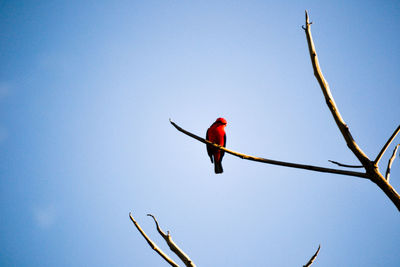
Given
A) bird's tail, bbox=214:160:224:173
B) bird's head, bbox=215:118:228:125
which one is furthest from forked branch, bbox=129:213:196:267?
bird's tail, bbox=214:160:224:173

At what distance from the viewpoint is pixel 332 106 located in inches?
55.2

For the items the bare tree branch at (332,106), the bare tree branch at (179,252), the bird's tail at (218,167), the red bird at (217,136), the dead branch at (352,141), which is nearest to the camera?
the dead branch at (352,141)

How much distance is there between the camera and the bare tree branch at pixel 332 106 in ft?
4.40

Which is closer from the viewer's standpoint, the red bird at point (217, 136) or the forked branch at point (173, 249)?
the forked branch at point (173, 249)

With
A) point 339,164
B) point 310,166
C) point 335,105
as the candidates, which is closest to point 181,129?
point 310,166

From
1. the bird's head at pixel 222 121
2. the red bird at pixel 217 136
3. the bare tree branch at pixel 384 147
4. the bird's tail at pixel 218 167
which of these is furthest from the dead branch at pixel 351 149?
the bird's tail at pixel 218 167

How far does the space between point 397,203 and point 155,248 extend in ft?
4.84

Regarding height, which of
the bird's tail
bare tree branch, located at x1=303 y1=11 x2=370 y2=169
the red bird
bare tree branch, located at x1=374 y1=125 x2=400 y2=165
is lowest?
bare tree branch, located at x1=374 y1=125 x2=400 y2=165

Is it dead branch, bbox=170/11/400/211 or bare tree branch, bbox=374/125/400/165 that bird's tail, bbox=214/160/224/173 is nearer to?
dead branch, bbox=170/11/400/211

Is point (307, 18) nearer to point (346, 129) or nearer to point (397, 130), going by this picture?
point (346, 129)

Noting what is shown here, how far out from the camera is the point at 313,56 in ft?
4.78

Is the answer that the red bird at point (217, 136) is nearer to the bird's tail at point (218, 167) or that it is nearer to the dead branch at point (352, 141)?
the bird's tail at point (218, 167)

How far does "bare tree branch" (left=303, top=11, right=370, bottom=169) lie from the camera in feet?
4.40

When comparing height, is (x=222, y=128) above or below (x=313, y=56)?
above
